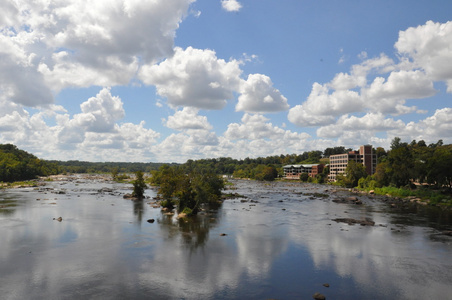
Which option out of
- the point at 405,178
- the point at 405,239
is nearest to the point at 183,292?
the point at 405,239

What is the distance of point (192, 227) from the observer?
5834cm

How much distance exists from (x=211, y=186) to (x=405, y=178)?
7330 centimetres

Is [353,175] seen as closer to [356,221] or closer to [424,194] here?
[424,194]

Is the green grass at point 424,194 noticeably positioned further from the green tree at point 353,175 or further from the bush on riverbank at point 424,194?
the green tree at point 353,175

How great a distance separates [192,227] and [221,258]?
20195mm

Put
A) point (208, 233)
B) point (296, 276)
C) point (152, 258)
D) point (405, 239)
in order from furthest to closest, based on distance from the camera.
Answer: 1. point (208, 233)
2. point (405, 239)
3. point (152, 258)
4. point (296, 276)

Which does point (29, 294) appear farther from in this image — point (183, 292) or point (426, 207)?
point (426, 207)

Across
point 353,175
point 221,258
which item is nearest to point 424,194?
point 353,175

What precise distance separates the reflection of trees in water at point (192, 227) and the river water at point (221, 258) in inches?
7.3

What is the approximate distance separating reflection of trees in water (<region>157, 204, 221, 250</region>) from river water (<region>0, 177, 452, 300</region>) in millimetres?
184

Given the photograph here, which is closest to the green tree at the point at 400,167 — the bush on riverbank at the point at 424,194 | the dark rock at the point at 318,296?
the bush on riverbank at the point at 424,194

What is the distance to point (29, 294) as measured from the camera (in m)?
27.6

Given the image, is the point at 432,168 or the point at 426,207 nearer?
the point at 426,207

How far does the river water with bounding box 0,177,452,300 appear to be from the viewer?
2922 cm
